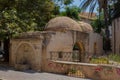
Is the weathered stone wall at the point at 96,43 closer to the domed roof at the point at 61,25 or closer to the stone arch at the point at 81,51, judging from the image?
the stone arch at the point at 81,51

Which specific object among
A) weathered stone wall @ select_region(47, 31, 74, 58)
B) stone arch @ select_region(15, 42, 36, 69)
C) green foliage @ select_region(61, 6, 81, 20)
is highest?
green foliage @ select_region(61, 6, 81, 20)

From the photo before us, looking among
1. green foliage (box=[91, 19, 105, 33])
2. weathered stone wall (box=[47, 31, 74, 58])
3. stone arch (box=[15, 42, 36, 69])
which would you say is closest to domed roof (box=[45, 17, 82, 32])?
weathered stone wall (box=[47, 31, 74, 58])

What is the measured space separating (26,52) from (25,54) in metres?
0.22

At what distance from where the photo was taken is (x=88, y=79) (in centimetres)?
1469

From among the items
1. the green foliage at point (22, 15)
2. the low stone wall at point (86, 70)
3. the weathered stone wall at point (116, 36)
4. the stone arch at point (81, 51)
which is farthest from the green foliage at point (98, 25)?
the low stone wall at point (86, 70)

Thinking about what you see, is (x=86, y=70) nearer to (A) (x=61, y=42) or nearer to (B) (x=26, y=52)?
(A) (x=61, y=42)

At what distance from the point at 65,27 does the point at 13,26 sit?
435 centimetres

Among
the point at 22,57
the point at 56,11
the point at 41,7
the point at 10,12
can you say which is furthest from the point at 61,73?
the point at 56,11

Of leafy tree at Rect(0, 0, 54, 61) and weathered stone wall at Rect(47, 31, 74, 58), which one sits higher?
leafy tree at Rect(0, 0, 54, 61)

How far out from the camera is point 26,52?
1922cm

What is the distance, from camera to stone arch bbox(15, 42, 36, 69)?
1860 cm

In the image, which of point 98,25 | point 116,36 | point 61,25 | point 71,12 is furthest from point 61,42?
point 98,25

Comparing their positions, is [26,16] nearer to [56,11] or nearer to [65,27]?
[65,27]

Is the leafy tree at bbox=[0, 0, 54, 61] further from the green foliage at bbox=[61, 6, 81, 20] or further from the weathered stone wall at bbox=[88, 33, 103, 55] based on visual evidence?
the green foliage at bbox=[61, 6, 81, 20]
